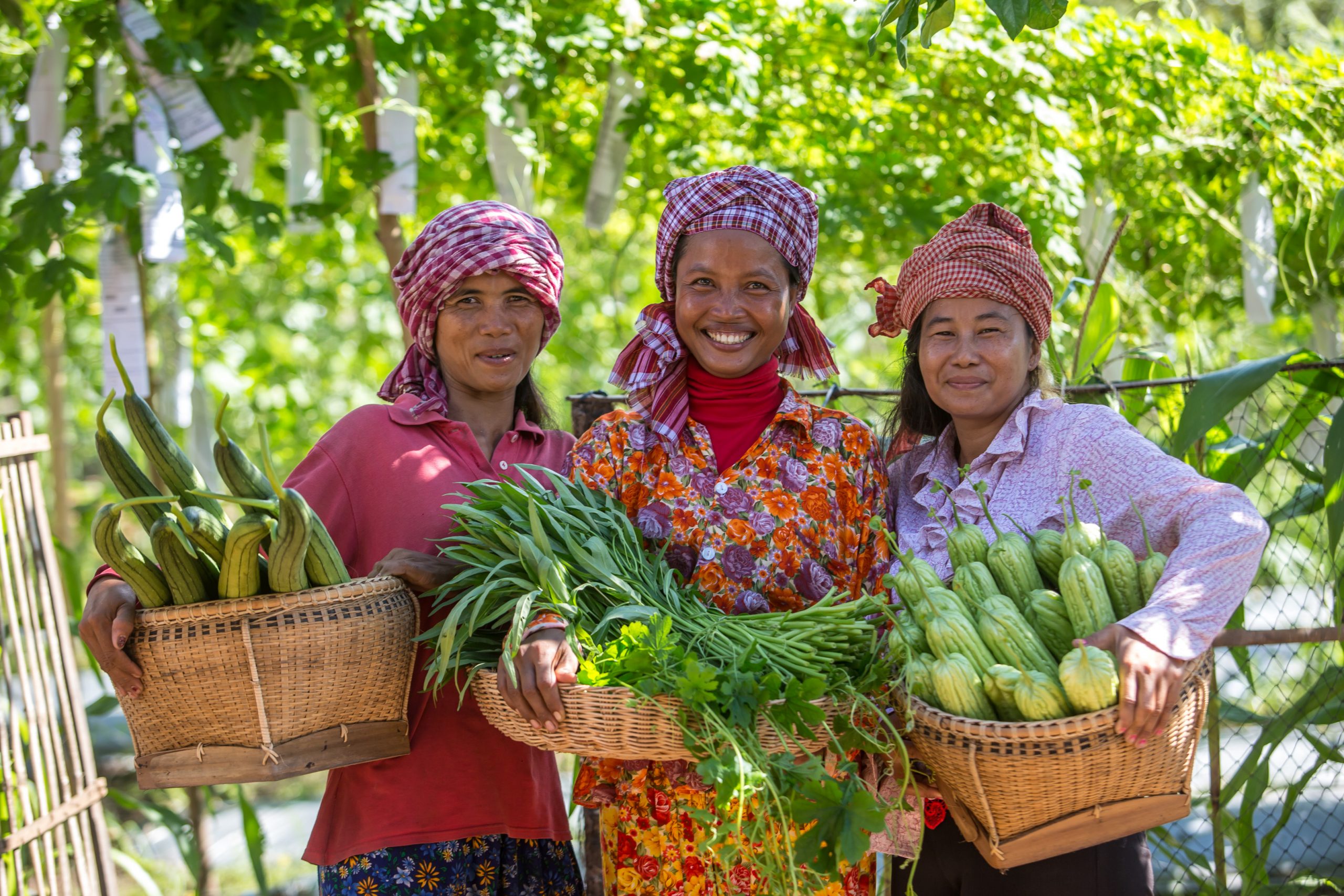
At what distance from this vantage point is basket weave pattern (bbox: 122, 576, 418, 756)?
1761mm

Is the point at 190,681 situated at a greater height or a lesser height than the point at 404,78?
lesser

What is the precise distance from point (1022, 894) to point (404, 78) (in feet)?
9.86

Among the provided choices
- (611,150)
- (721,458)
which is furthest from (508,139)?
(721,458)

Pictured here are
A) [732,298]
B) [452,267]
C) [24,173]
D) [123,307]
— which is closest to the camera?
[732,298]

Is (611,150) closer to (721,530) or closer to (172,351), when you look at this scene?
(721,530)

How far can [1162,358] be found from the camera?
3023mm

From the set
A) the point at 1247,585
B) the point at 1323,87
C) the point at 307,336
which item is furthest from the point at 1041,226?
the point at 307,336

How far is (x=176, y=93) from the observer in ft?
10.9

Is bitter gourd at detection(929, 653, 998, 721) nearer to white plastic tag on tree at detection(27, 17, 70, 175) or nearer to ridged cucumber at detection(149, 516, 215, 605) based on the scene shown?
ridged cucumber at detection(149, 516, 215, 605)

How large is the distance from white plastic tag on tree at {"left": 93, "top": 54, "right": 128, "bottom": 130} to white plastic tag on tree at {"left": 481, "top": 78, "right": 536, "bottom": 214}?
46.9 inches

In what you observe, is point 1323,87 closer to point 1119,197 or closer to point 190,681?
point 1119,197

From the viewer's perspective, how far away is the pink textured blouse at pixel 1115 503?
162cm

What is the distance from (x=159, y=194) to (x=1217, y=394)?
306 cm

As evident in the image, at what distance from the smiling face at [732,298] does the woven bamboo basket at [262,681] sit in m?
0.76
